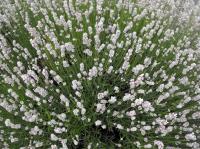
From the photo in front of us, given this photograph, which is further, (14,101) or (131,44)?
(131,44)

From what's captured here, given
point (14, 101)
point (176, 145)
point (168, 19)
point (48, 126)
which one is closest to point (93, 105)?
point (48, 126)

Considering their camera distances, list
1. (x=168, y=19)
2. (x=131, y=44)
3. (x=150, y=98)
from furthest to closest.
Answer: (x=168, y=19), (x=131, y=44), (x=150, y=98)

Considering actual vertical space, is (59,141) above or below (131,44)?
below

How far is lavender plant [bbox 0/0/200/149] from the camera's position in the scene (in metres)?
2.22

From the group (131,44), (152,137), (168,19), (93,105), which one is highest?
(168,19)

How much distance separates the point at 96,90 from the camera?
7.93 feet

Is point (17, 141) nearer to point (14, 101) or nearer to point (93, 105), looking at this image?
point (14, 101)

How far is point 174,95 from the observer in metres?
2.46

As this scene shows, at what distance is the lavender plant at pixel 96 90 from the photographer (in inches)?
87.6

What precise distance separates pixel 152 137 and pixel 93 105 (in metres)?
0.42

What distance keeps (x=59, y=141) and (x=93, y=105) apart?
31 centimetres

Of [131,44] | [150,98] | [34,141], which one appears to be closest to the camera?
[34,141]

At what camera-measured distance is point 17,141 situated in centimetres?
240

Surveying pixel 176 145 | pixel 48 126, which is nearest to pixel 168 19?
pixel 176 145
